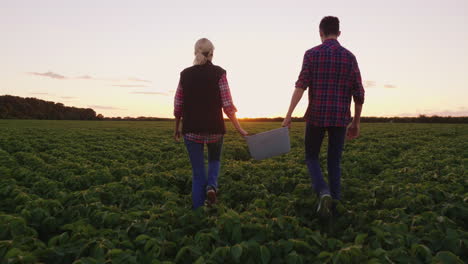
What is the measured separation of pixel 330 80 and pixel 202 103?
180 cm

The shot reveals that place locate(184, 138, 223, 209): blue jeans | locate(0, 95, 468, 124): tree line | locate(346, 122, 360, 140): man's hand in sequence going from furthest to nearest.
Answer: locate(0, 95, 468, 124): tree line, locate(346, 122, 360, 140): man's hand, locate(184, 138, 223, 209): blue jeans

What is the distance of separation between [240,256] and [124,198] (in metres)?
3.21

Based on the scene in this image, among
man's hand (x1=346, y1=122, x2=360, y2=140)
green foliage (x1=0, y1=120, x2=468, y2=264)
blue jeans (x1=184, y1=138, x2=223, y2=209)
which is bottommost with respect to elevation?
green foliage (x1=0, y1=120, x2=468, y2=264)

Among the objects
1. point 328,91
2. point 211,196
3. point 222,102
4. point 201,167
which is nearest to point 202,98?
point 222,102

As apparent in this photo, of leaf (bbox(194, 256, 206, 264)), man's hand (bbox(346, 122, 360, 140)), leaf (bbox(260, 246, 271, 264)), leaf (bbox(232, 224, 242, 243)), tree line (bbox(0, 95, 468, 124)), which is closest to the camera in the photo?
leaf (bbox(194, 256, 206, 264))

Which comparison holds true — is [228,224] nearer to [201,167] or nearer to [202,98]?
[201,167]

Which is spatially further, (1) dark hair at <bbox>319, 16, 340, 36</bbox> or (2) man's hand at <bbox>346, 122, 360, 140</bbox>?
(2) man's hand at <bbox>346, 122, 360, 140</bbox>

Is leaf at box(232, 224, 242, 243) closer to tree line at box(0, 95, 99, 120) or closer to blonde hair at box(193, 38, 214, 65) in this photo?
blonde hair at box(193, 38, 214, 65)

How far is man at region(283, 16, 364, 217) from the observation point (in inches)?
183

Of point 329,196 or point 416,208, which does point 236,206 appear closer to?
point 329,196

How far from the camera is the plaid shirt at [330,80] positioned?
4641 mm

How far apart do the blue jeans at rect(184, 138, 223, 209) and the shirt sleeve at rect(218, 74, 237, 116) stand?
49 centimetres

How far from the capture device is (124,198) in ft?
19.5

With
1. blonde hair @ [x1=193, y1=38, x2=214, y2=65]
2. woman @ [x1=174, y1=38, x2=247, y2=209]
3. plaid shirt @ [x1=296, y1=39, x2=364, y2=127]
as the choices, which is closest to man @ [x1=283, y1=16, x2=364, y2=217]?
plaid shirt @ [x1=296, y1=39, x2=364, y2=127]
